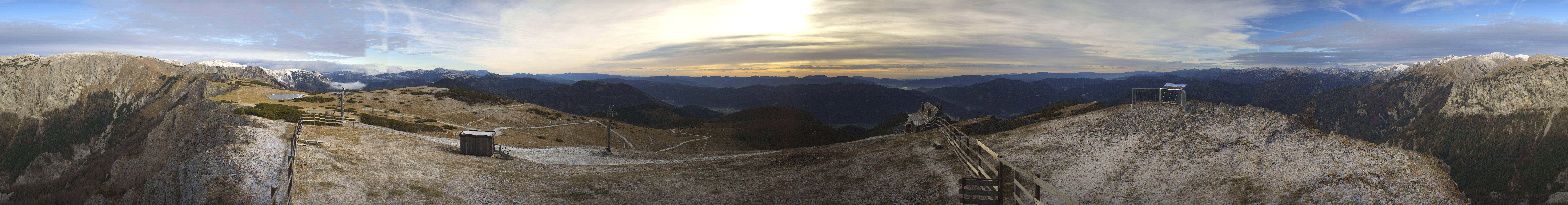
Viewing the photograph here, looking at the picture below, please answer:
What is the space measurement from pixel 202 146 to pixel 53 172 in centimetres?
24137

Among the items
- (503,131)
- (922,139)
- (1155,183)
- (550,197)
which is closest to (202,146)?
(503,131)

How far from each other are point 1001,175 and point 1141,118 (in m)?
19.1

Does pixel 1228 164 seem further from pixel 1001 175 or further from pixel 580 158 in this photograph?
pixel 580 158

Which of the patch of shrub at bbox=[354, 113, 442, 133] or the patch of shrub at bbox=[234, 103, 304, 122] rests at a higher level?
the patch of shrub at bbox=[234, 103, 304, 122]

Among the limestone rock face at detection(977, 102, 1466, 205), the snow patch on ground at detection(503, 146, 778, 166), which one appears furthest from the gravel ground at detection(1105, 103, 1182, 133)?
the snow patch on ground at detection(503, 146, 778, 166)

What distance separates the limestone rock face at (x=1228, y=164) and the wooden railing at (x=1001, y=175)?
1.82 metres

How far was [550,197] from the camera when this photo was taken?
23438 mm

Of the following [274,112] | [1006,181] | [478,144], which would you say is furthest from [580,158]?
[274,112]

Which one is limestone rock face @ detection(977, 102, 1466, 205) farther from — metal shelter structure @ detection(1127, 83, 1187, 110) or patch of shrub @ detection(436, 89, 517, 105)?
patch of shrub @ detection(436, 89, 517, 105)

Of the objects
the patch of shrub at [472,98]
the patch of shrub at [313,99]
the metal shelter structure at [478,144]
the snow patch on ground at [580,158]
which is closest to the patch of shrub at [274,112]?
the snow patch on ground at [580,158]

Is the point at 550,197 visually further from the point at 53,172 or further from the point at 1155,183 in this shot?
the point at 53,172

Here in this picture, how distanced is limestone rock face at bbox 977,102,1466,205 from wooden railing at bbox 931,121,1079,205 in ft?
5.98

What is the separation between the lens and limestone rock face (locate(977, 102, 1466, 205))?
15.6m

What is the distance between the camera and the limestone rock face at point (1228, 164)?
51.2 feet
